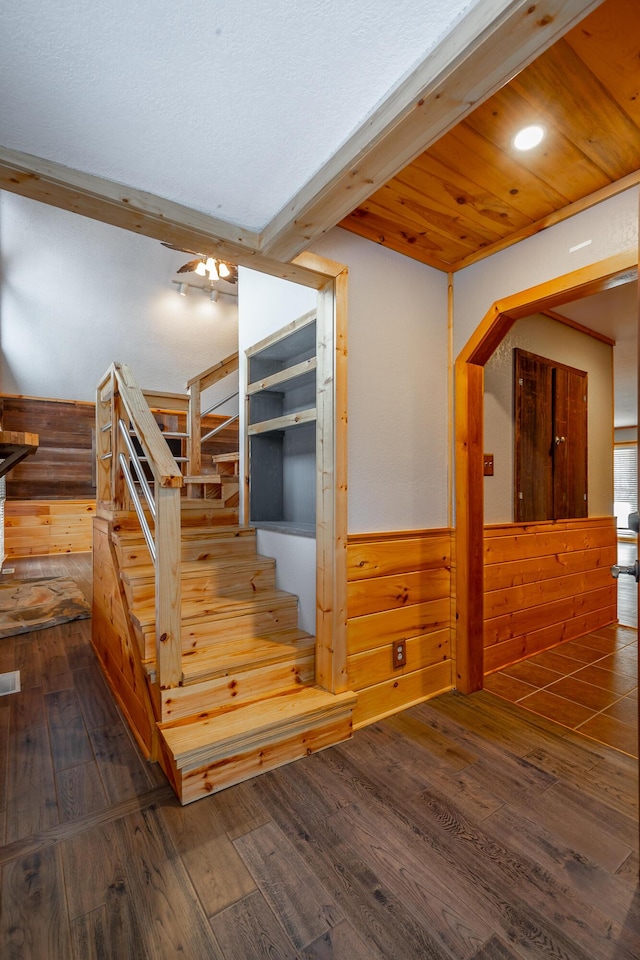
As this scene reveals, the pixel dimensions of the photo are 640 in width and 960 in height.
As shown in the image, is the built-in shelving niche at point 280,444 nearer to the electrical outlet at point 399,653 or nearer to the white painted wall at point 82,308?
the electrical outlet at point 399,653

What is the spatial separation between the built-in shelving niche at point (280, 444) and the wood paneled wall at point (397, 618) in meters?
0.69

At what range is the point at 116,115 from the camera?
1243mm

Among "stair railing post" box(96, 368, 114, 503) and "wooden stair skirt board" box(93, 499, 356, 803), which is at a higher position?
"stair railing post" box(96, 368, 114, 503)

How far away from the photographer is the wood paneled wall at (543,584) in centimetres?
281

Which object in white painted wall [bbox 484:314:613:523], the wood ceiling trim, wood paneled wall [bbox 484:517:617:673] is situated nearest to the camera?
the wood ceiling trim

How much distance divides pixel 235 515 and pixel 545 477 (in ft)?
7.47

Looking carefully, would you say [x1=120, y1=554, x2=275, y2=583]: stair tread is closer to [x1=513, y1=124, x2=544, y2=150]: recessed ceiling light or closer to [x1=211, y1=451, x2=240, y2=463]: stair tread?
[x1=211, y1=451, x2=240, y2=463]: stair tread

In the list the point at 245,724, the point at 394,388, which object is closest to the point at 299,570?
the point at 245,724

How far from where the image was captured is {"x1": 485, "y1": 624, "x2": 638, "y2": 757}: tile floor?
7.15 ft

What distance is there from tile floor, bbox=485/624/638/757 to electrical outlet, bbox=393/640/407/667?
639 mm

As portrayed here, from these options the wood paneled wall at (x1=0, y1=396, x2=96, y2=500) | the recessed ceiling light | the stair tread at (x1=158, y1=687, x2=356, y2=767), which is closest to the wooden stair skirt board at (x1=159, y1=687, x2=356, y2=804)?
the stair tread at (x1=158, y1=687, x2=356, y2=767)

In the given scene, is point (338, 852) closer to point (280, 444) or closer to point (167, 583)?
point (167, 583)

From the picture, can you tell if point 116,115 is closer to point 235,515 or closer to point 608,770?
point 235,515

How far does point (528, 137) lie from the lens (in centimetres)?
160
